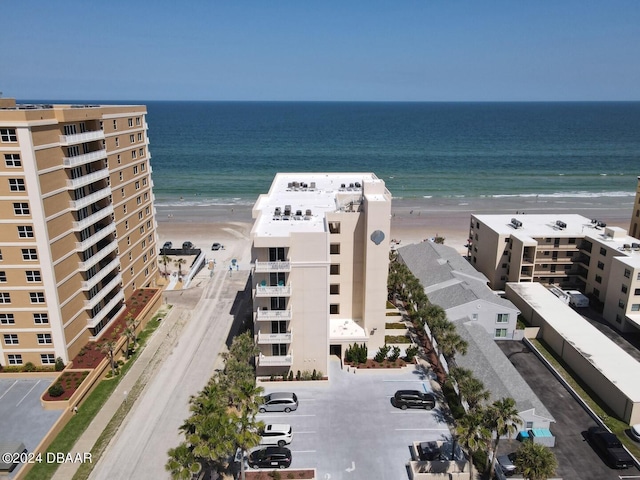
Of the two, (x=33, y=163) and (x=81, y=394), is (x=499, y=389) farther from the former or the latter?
(x=33, y=163)

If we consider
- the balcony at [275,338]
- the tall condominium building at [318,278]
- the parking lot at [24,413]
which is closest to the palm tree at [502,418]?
the tall condominium building at [318,278]

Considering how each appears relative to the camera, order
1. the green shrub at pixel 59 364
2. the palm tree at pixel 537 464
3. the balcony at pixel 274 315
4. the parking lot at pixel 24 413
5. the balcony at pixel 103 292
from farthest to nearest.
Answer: the balcony at pixel 103 292 → the green shrub at pixel 59 364 → the balcony at pixel 274 315 → the parking lot at pixel 24 413 → the palm tree at pixel 537 464

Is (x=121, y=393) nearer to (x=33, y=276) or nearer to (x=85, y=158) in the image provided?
(x=33, y=276)

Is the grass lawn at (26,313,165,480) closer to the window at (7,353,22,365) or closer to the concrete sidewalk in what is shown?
the concrete sidewalk

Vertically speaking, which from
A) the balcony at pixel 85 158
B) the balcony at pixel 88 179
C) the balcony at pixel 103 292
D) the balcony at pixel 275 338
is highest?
the balcony at pixel 85 158

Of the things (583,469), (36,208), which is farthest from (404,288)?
(36,208)

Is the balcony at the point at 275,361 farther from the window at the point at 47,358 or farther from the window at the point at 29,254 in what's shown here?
the window at the point at 29,254
